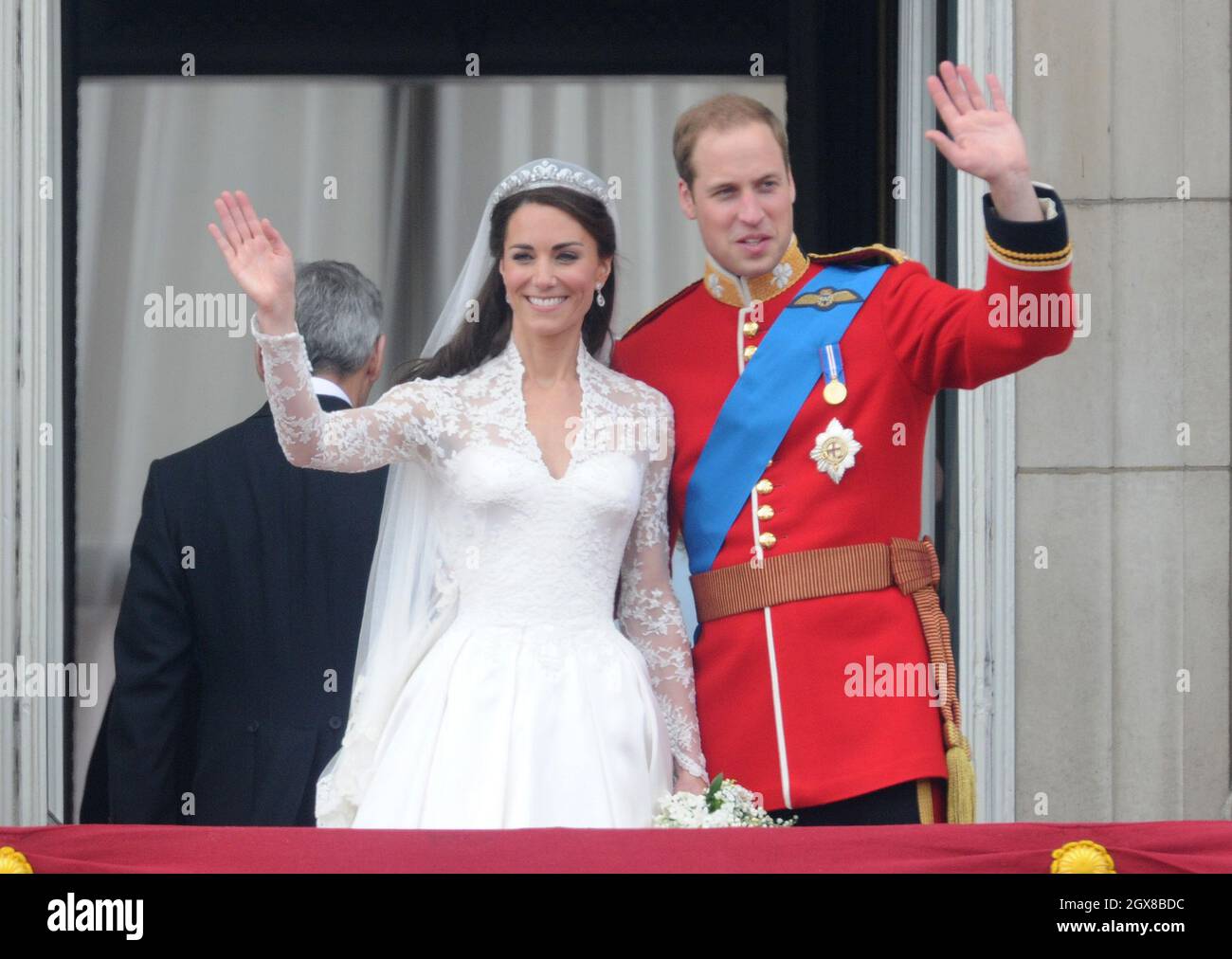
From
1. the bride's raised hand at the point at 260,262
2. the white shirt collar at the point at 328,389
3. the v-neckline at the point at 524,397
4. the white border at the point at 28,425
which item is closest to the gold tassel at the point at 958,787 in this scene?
the v-neckline at the point at 524,397

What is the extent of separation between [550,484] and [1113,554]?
64.7 inches

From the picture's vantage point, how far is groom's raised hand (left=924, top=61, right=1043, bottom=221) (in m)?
3.29

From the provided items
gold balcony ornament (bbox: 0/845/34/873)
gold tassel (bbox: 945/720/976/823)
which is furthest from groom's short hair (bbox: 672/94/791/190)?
gold balcony ornament (bbox: 0/845/34/873)

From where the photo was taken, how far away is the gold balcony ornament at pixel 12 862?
3188mm

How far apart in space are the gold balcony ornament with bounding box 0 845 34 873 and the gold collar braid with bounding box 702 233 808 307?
61.2 inches

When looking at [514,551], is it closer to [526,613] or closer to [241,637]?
[526,613]

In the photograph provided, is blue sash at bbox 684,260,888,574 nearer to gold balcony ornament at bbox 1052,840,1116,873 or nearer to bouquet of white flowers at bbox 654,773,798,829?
bouquet of white flowers at bbox 654,773,798,829

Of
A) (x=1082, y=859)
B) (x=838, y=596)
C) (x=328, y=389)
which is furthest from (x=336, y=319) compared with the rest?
(x=1082, y=859)
